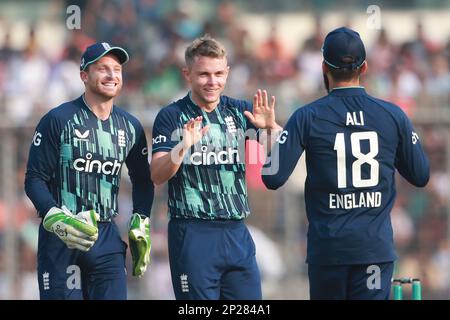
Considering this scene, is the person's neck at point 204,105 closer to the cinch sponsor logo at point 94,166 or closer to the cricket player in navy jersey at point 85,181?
the cricket player in navy jersey at point 85,181

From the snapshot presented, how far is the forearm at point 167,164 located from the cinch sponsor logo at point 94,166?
365 millimetres

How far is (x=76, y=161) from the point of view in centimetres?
834

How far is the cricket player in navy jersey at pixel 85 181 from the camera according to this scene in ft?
27.2

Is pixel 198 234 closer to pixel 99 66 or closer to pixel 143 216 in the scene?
pixel 143 216

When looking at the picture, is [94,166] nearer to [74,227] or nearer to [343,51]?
[74,227]

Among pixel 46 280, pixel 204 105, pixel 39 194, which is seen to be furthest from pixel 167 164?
pixel 46 280

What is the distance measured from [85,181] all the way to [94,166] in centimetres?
13

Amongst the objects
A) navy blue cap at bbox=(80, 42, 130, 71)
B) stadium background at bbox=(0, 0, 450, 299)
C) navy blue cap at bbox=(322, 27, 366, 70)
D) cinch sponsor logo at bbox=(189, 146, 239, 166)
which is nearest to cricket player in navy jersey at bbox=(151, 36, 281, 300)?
cinch sponsor logo at bbox=(189, 146, 239, 166)

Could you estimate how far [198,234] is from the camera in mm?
8227

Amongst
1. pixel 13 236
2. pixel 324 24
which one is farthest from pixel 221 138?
pixel 324 24

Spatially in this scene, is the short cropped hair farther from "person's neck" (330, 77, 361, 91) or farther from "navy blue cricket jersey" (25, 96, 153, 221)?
"person's neck" (330, 77, 361, 91)
